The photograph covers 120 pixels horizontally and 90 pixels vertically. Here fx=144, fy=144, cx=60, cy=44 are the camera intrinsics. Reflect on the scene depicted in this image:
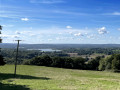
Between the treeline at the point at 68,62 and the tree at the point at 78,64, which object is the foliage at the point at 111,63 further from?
the tree at the point at 78,64

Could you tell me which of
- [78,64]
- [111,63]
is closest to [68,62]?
[78,64]

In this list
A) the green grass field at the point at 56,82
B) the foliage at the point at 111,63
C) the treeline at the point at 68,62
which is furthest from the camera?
the treeline at the point at 68,62

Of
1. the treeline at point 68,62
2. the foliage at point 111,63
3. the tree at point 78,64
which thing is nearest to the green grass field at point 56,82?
the foliage at point 111,63

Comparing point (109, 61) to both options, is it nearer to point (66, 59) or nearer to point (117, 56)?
point (117, 56)

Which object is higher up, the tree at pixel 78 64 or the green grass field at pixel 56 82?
the green grass field at pixel 56 82

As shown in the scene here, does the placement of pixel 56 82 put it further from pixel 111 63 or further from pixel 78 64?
pixel 78 64

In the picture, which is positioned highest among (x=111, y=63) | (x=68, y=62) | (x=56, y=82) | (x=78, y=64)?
(x=56, y=82)

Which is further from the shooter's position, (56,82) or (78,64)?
(78,64)

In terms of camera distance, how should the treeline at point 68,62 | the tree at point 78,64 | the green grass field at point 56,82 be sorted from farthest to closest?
1. the treeline at point 68,62
2. the tree at point 78,64
3. the green grass field at point 56,82

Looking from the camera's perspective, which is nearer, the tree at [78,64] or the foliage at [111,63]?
the foliage at [111,63]

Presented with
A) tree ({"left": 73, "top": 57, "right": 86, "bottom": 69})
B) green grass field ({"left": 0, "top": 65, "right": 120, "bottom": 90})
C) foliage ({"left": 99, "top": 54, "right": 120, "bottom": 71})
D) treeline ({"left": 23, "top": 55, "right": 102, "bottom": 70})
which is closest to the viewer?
green grass field ({"left": 0, "top": 65, "right": 120, "bottom": 90})

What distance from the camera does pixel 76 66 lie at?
3056 inches

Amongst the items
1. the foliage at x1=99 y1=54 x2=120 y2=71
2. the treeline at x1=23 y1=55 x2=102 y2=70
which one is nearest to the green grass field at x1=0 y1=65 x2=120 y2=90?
the foliage at x1=99 y1=54 x2=120 y2=71

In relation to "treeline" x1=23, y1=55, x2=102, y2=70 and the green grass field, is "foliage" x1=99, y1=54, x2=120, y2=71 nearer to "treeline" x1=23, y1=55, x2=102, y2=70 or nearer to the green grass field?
"treeline" x1=23, y1=55, x2=102, y2=70
